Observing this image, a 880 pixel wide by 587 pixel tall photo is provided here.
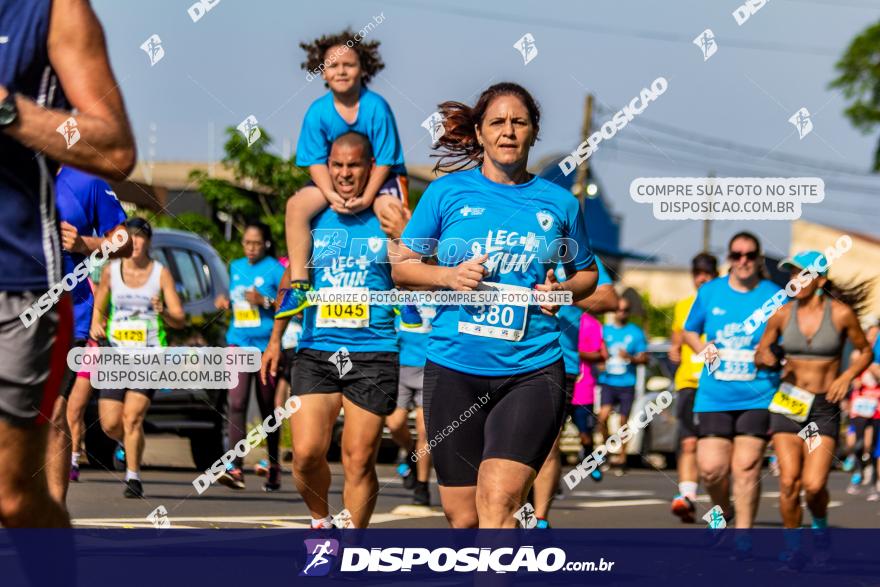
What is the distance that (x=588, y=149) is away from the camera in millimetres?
10578

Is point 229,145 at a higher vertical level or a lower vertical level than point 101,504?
higher

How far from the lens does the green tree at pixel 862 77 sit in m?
41.1

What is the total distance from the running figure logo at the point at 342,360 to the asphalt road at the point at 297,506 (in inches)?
91.7

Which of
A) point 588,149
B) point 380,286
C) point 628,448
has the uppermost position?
point 588,149

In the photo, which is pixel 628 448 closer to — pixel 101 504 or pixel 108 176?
pixel 101 504

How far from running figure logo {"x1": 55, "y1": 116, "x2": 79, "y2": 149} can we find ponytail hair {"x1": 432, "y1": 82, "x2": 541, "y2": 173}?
3.05 metres

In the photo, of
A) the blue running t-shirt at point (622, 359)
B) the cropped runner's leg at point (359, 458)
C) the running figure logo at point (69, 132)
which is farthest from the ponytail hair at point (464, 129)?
the blue running t-shirt at point (622, 359)

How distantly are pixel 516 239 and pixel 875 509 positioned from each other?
970cm

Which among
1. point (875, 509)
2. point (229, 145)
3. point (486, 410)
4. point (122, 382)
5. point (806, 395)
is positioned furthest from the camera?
point (229, 145)

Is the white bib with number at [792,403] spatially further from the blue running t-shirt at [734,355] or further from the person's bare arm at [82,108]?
the person's bare arm at [82,108]

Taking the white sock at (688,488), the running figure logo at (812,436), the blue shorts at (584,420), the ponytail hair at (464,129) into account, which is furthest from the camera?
the blue shorts at (584,420)

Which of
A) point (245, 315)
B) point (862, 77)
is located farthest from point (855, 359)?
point (862, 77)

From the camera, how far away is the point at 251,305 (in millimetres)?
13453

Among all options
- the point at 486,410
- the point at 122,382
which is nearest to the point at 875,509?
the point at 122,382
